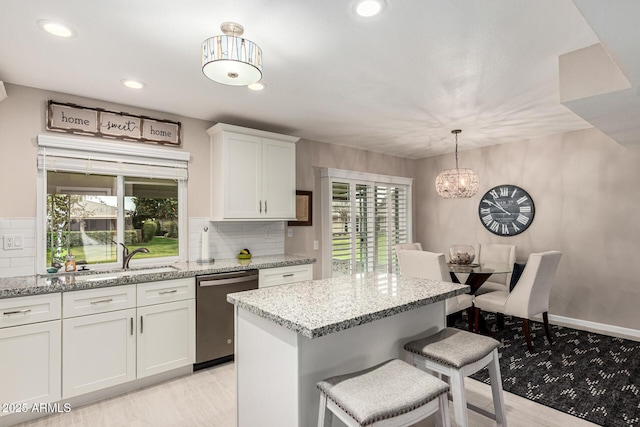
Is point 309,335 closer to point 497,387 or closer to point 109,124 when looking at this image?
point 497,387

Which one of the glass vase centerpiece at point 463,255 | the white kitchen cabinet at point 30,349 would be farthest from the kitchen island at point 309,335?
the glass vase centerpiece at point 463,255

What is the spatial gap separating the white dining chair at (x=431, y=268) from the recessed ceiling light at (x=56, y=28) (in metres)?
3.31

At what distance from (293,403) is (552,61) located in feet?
8.77

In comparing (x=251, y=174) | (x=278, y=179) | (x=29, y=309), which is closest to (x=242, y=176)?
(x=251, y=174)

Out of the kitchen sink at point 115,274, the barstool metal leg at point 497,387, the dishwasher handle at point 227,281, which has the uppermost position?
the kitchen sink at point 115,274

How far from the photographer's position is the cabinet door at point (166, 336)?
2.79 meters

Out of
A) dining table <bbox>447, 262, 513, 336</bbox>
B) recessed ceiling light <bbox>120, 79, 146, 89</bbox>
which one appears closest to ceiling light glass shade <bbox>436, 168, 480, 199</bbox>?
dining table <bbox>447, 262, 513, 336</bbox>

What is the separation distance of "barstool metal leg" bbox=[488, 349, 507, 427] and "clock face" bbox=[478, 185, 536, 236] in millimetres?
3230

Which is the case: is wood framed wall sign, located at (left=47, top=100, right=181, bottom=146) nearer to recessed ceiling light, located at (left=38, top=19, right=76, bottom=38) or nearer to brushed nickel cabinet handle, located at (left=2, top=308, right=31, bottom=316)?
recessed ceiling light, located at (left=38, top=19, right=76, bottom=38)

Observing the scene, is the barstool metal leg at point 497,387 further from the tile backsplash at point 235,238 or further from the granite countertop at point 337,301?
the tile backsplash at point 235,238

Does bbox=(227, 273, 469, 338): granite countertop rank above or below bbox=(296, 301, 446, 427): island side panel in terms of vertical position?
above

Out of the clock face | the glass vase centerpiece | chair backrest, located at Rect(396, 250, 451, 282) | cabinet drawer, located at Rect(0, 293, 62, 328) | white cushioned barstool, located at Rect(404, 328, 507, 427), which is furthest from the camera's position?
the clock face

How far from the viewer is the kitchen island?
Result: 152cm

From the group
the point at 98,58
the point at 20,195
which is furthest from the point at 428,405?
the point at 20,195
